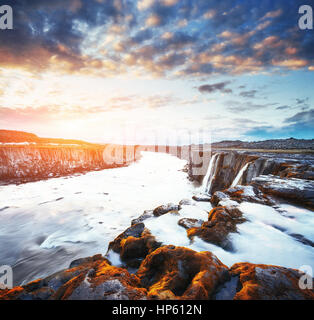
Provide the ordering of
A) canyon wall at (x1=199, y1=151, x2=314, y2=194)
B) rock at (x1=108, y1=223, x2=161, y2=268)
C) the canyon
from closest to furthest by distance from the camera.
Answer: the canyon, rock at (x1=108, y1=223, x2=161, y2=268), canyon wall at (x1=199, y1=151, x2=314, y2=194)

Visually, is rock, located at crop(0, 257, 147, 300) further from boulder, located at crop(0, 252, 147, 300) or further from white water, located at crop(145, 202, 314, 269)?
white water, located at crop(145, 202, 314, 269)

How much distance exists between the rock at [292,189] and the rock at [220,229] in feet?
8.61

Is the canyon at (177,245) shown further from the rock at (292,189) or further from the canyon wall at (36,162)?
the canyon wall at (36,162)

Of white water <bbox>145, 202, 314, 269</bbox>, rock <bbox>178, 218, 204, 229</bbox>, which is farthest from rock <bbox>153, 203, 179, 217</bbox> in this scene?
rock <bbox>178, 218, 204, 229</bbox>

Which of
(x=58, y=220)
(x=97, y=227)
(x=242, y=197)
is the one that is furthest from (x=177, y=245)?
(x=58, y=220)

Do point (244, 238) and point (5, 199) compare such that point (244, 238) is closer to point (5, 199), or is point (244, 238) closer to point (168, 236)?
point (168, 236)

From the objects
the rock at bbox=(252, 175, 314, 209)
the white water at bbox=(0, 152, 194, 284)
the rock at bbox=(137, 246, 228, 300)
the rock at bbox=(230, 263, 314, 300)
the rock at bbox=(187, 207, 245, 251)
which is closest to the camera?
the rock at bbox=(230, 263, 314, 300)

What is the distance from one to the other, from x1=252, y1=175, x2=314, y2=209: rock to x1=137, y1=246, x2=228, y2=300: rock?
5.27m

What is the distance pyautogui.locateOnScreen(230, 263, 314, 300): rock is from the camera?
6.92 ft

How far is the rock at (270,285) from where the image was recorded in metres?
2.11

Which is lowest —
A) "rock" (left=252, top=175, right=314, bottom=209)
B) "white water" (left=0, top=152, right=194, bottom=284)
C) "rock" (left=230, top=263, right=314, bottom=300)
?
"white water" (left=0, top=152, right=194, bottom=284)

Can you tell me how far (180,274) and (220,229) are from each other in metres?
2.39

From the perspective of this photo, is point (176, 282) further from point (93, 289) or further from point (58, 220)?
point (58, 220)
